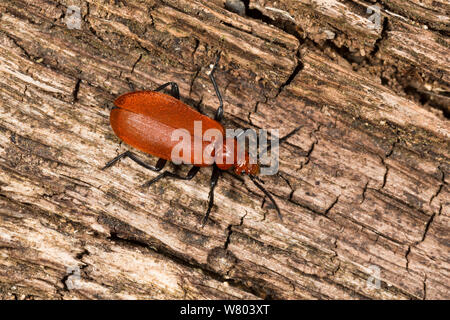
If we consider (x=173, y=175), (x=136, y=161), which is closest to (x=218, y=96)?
(x=173, y=175)

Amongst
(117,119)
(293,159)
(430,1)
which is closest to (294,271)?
(293,159)

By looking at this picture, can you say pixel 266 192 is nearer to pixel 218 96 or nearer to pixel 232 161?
pixel 232 161

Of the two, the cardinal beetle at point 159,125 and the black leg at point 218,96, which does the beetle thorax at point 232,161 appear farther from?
the black leg at point 218,96

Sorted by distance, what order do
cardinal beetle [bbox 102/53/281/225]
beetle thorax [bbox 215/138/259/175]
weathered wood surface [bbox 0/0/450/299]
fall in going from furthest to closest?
beetle thorax [bbox 215/138/259/175] < weathered wood surface [bbox 0/0/450/299] < cardinal beetle [bbox 102/53/281/225]

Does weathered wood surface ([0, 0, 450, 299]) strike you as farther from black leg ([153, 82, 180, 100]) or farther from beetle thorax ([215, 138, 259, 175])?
beetle thorax ([215, 138, 259, 175])

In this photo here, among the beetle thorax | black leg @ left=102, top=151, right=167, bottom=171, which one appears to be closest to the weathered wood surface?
black leg @ left=102, top=151, right=167, bottom=171
